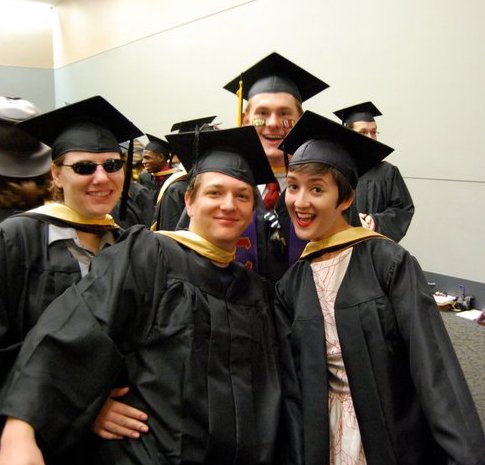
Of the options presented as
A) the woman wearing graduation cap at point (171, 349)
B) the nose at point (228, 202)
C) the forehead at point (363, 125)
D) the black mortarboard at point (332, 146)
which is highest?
the forehead at point (363, 125)

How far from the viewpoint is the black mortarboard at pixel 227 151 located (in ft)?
6.03

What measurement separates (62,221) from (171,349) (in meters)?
0.68

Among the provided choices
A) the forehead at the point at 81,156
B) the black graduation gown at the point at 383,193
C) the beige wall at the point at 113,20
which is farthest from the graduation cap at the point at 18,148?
the beige wall at the point at 113,20

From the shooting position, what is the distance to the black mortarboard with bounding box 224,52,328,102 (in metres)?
2.45

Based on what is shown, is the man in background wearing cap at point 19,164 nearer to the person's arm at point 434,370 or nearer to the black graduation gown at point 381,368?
the black graduation gown at point 381,368

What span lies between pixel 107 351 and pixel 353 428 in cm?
93

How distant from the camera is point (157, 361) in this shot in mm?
1556

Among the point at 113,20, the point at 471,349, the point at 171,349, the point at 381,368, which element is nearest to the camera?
the point at 171,349

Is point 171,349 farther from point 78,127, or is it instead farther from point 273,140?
point 273,140

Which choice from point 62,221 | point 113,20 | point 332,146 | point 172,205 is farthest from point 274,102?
point 113,20

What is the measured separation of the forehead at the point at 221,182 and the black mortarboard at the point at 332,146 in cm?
26

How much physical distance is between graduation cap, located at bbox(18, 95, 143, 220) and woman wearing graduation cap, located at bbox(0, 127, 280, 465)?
0.44 m

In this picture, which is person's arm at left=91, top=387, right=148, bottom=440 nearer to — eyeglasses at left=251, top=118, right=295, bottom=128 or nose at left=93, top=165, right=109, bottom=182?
nose at left=93, top=165, right=109, bottom=182

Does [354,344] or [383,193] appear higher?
[383,193]
